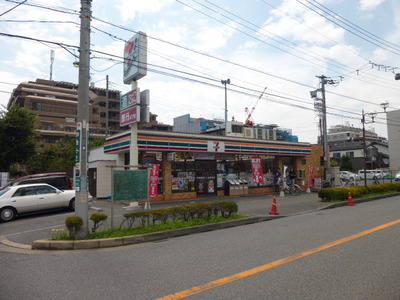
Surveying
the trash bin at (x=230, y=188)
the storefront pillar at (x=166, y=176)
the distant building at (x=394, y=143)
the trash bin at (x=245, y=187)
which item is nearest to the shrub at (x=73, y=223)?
the storefront pillar at (x=166, y=176)

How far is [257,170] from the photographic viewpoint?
72.6 ft

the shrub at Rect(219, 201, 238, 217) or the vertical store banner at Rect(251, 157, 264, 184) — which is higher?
the vertical store banner at Rect(251, 157, 264, 184)

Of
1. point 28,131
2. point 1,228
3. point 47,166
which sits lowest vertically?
point 1,228

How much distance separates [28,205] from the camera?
13.6 metres

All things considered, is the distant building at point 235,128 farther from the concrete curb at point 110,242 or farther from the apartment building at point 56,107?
the concrete curb at point 110,242

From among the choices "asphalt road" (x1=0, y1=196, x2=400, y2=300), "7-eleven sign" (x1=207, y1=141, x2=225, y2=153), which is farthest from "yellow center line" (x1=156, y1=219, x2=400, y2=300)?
"7-eleven sign" (x1=207, y1=141, x2=225, y2=153)

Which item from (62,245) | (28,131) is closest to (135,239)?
(62,245)

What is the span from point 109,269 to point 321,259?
4108 millimetres

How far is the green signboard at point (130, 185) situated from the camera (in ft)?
31.7

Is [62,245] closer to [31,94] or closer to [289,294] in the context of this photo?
[289,294]

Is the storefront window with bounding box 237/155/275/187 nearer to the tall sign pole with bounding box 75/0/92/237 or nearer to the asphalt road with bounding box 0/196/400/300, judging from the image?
the asphalt road with bounding box 0/196/400/300

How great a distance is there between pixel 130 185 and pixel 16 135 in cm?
1800

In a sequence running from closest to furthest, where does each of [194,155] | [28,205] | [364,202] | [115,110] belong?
[28,205]
[364,202]
[194,155]
[115,110]

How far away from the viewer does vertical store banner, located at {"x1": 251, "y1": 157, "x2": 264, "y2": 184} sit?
21.9m
